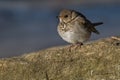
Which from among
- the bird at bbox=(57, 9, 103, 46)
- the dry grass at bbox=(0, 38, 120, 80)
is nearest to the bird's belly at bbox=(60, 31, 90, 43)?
the bird at bbox=(57, 9, 103, 46)

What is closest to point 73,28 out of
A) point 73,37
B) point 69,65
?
point 73,37

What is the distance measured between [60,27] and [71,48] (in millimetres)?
1122

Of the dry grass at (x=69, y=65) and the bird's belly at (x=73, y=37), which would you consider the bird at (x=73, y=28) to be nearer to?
the bird's belly at (x=73, y=37)

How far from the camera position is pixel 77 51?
20.7 feet

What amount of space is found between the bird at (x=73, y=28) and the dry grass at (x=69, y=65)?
41.8 inches

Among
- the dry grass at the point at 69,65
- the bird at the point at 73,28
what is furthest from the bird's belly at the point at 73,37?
the dry grass at the point at 69,65

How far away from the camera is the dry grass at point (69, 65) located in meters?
5.66

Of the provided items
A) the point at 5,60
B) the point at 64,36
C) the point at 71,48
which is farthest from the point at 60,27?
the point at 5,60

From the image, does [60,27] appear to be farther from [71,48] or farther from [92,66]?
[92,66]

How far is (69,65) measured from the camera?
5.83 m

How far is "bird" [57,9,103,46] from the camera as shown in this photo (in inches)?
292

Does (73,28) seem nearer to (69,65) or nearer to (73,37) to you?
(73,37)

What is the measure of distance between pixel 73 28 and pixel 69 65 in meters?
1.74

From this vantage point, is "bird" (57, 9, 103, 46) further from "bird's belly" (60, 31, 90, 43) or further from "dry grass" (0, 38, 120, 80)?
"dry grass" (0, 38, 120, 80)
